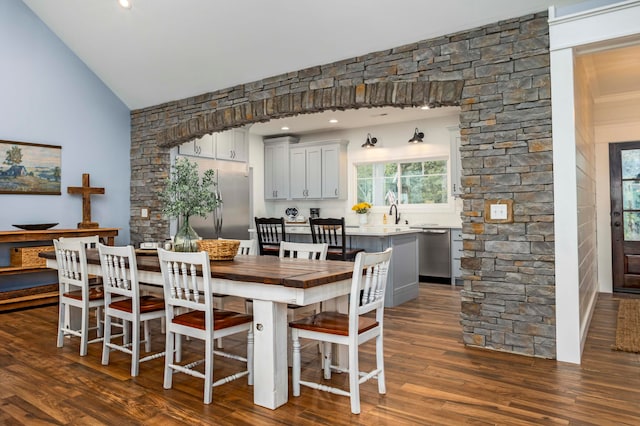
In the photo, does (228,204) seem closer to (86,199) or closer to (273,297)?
(86,199)

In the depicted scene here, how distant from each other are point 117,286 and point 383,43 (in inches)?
117

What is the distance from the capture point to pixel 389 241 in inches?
200

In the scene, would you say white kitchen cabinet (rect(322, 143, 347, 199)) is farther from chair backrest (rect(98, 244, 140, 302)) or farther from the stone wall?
chair backrest (rect(98, 244, 140, 302))

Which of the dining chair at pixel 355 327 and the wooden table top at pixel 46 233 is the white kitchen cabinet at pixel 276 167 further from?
the dining chair at pixel 355 327

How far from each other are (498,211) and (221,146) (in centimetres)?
470

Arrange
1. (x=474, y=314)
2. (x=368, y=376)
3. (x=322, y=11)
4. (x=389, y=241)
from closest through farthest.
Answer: (x=368, y=376) → (x=474, y=314) → (x=322, y=11) → (x=389, y=241)

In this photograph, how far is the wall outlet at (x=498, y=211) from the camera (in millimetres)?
3387

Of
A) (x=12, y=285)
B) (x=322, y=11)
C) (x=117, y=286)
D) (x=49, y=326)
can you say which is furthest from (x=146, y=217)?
(x=322, y=11)

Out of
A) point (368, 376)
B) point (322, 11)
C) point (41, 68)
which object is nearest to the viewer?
point (368, 376)

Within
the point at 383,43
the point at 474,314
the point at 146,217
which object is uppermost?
the point at 383,43

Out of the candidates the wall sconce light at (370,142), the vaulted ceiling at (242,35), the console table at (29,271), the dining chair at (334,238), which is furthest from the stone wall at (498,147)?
the console table at (29,271)

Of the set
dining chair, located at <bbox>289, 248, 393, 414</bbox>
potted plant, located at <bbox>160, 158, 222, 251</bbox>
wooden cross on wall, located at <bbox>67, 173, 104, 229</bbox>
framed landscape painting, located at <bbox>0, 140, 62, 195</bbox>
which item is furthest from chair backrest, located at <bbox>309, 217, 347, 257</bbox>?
framed landscape painting, located at <bbox>0, 140, 62, 195</bbox>

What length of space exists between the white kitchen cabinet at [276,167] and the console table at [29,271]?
3695 mm

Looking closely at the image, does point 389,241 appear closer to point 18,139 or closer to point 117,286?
point 117,286
